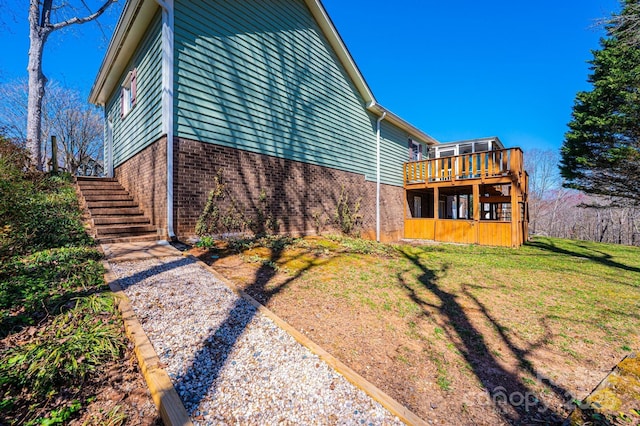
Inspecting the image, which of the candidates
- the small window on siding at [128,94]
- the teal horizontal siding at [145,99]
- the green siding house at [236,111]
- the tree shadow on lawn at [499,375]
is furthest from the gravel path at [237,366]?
the small window on siding at [128,94]

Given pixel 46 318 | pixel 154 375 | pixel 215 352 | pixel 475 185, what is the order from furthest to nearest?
pixel 475 185 → pixel 46 318 → pixel 215 352 → pixel 154 375

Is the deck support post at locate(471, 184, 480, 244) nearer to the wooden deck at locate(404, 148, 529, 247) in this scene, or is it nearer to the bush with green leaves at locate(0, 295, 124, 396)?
the wooden deck at locate(404, 148, 529, 247)

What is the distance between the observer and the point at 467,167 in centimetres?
1168

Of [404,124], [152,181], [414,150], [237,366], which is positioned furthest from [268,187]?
[414,150]

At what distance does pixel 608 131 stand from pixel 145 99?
66.6 ft

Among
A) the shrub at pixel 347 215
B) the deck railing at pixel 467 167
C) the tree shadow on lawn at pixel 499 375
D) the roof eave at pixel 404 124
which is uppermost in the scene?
the roof eave at pixel 404 124

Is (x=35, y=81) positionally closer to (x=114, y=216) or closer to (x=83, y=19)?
(x=83, y=19)

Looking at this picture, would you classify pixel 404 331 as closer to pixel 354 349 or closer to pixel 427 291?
pixel 354 349

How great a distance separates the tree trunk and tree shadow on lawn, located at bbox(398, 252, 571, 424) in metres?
12.4

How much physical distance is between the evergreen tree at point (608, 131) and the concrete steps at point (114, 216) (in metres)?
19.1

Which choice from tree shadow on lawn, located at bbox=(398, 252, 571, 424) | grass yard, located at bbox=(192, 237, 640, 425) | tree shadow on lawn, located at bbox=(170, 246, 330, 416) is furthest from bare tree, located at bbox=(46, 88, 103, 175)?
tree shadow on lawn, located at bbox=(398, 252, 571, 424)

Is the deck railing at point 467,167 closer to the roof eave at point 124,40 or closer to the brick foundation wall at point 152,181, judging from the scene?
the brick foundation wall at point 152,181

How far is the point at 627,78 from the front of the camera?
484 inches

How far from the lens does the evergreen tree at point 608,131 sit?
12555 mm
